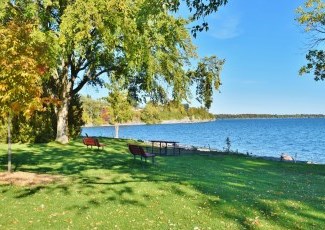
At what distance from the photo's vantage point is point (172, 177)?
1684cm

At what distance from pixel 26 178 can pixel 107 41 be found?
13.7 meters

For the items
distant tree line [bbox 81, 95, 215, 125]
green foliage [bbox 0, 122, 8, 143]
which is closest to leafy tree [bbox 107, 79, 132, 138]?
distant tree line [bbox 81, 95, 215, 125]

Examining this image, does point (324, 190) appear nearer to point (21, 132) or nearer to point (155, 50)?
point (155, 50)

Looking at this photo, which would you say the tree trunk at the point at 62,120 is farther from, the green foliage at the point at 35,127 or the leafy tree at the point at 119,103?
the leafy tree at the point at 119,103

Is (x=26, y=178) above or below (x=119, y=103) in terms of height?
below

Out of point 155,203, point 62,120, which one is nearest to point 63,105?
point 62,120

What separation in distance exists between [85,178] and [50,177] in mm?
1464

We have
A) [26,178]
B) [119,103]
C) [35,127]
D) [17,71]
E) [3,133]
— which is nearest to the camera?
[17,71]

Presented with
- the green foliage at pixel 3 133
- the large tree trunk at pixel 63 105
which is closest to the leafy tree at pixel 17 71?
the large tree trunk at pixel 63 105

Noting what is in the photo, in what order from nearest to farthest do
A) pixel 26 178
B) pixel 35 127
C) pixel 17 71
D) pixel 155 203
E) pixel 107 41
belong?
pixel 155 203
pixel 17 71
pixel 26 178
pixel 107 41
pixel 35 127

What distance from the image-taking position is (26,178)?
15570 mm

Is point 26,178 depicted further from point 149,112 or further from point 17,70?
point 149,112

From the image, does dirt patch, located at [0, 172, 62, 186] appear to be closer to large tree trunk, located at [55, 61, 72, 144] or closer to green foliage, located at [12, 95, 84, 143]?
green foliage, located at [12, 95, 84, 143]

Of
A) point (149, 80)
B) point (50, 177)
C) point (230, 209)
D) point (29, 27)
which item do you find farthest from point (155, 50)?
point (230, 209)
